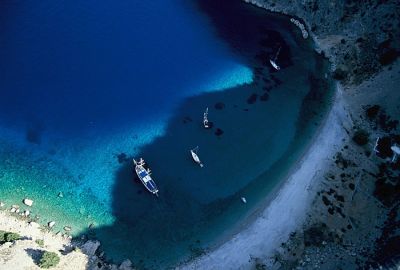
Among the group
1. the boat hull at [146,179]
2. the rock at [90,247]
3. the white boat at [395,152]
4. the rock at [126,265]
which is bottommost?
the white boat at [395,152]

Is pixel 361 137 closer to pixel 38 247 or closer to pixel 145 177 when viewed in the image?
pixel 145 177

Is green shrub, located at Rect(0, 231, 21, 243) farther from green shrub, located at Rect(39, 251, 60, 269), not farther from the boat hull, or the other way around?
the boat hull

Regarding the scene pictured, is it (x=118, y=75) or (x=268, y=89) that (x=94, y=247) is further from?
(x=268, y=89)

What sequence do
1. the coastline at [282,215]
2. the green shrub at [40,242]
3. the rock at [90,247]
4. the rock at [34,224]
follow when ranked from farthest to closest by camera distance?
the rock at [34,224], the rock at [90,247], the coastline at [282,215], the green shrub at [40,242]

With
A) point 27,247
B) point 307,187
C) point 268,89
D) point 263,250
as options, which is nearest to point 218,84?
point 268,89

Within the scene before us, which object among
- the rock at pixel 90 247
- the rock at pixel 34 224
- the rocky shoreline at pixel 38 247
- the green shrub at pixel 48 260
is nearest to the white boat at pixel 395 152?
the rocky shoreline at pixel 38 247

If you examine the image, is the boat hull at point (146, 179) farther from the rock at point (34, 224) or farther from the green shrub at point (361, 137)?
the green shrub at point (361, 137)

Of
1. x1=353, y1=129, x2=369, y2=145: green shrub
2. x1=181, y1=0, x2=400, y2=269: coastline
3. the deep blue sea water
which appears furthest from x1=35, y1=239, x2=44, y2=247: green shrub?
x1=353, y1=129, x2=369, y2=145: green shrub

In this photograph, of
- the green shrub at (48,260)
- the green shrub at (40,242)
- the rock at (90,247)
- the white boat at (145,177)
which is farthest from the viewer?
the white boat at (145,177)
